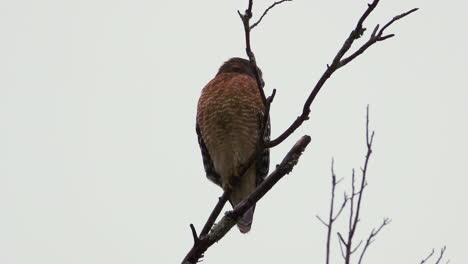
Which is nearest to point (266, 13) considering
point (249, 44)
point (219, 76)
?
point (249, 44)

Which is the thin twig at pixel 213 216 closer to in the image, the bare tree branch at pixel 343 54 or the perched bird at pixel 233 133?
the bare tree branch at pixel 343 54

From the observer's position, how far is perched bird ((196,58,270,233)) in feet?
23.9

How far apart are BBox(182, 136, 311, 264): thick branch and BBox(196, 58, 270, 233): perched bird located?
91.6 inches

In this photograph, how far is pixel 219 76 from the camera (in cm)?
815

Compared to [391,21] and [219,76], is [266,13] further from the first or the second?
[219,76]

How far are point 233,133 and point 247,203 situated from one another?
8.83ft

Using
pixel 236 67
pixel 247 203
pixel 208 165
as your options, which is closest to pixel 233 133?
pixel 208 165

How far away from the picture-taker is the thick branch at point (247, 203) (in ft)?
14.3

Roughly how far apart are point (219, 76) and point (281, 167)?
3822 mm

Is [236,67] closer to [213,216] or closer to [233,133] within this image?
[233,133]

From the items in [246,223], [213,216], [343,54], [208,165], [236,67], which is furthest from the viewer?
[236,67]

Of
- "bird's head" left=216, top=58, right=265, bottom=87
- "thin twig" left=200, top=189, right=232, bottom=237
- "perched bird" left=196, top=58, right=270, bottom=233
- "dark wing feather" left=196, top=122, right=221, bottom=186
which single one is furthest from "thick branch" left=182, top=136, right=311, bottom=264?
"bird's head" left=216, top=58, right=265, bottom=87

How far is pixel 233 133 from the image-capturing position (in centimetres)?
729

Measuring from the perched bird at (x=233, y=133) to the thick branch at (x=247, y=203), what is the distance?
7.63ft
